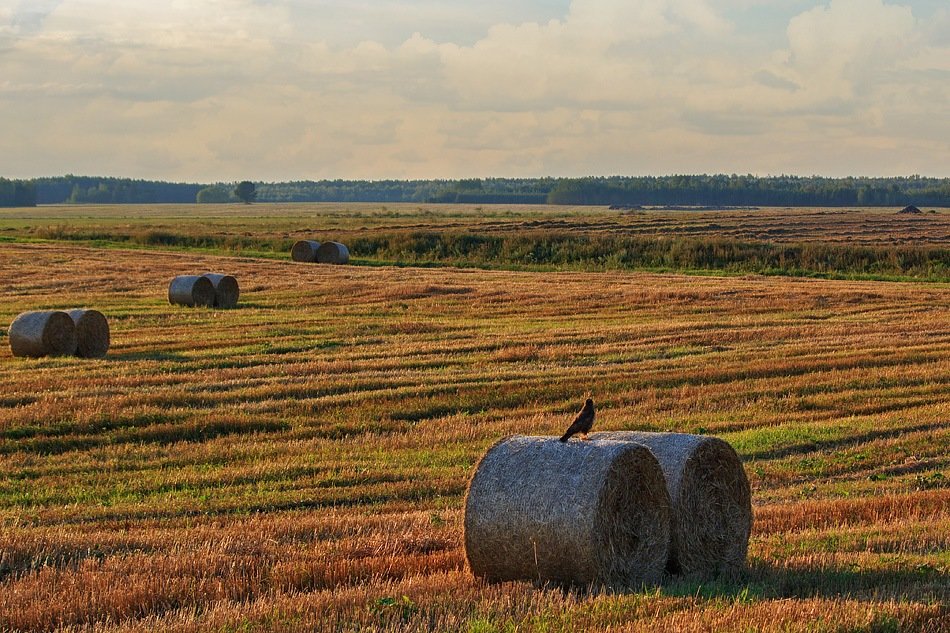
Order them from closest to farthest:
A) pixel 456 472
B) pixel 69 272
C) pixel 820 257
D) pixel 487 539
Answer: pixel 487 539 → pixel 456 472 → pixel 69 272 → pixel 820 257

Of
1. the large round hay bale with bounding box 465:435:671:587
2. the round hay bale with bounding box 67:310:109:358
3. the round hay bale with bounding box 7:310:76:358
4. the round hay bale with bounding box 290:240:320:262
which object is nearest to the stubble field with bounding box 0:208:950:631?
the large round hay bale with bounding box 465:435:671:587

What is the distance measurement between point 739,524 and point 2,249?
47.9 metres

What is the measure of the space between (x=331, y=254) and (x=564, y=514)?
1729 inches

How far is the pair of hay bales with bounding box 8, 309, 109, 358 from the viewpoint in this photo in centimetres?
2244

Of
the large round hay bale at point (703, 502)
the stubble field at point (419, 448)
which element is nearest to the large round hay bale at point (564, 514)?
the stubble field at point (419, 448)

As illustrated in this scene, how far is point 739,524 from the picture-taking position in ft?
32.3

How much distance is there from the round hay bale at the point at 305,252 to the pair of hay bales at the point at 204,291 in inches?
765

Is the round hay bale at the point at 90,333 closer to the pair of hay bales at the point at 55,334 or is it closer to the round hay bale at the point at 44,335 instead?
the pair of hay bales at the point at 55,334

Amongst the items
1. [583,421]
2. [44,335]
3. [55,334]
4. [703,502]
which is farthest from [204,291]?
[583,421]

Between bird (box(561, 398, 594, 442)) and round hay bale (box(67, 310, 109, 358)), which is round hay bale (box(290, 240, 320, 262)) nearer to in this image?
round hay bale (box(67, 310, 109, 358))

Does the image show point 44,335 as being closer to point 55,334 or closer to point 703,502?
point 55,334

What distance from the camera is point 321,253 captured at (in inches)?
2037

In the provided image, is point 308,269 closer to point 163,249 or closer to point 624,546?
point 163,249

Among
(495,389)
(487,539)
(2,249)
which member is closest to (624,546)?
(487,539)
